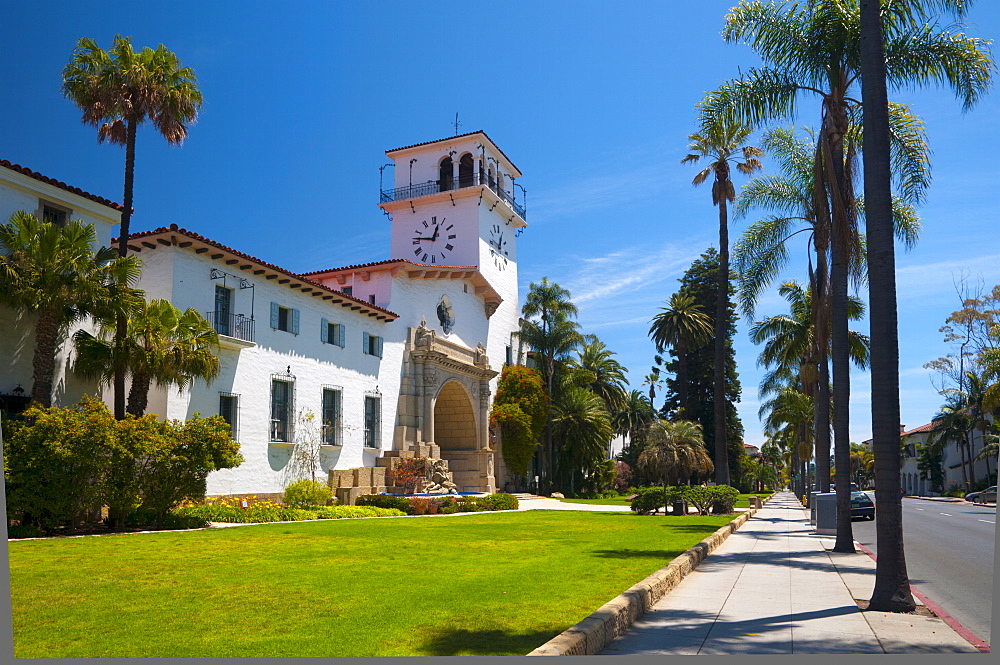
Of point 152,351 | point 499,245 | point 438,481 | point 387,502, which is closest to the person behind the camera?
point 152,351

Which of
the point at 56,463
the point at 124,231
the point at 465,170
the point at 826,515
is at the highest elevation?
the point at 465,170

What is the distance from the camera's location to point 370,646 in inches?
259

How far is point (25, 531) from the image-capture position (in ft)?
53.7

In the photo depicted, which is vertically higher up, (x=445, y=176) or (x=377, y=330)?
(x=445, y=176)

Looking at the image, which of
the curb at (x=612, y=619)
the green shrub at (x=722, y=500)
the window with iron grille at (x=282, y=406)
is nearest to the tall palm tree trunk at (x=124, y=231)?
the window with iron grille at (x=282, y=406)

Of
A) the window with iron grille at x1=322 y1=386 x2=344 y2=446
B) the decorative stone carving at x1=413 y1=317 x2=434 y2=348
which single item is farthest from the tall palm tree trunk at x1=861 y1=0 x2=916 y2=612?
the decorative stone carving at x1=413 y1=317 x2=434 y2=348

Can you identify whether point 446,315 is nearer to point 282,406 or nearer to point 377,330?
point 377,330

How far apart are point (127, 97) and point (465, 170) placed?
31188mm

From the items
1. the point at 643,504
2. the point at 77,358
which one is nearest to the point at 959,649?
the point at 77,358

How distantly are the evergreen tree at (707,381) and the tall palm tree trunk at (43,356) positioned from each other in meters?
56.7

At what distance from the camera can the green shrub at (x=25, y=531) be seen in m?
16.2

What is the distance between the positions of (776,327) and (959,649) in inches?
1288

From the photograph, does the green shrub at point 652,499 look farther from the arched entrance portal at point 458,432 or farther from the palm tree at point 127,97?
the palm tree at point 127,97

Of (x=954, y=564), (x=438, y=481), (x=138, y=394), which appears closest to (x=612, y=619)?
(x=954, y=564)
